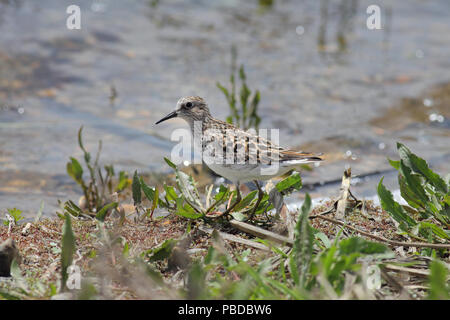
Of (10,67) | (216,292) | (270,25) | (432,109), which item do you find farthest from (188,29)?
(216,292)

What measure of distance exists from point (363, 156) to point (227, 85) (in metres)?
3.48

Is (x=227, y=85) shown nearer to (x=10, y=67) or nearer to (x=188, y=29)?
(x=188, y=29)

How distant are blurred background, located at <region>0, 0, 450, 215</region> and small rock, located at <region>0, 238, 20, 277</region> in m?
2.67

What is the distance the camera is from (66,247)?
3754 mm

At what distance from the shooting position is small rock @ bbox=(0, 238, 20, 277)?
4059mm

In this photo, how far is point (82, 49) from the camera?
12039 millimetres

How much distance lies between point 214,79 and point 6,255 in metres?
7.79

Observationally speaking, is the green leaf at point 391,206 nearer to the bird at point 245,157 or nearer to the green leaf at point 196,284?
the bird at point 245,157

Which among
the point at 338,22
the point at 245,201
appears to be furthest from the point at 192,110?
the point at 338,22

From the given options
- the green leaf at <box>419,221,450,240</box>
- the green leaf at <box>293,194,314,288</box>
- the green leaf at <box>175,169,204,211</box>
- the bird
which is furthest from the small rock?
the green leaf at <box>419,221,450,240</box>

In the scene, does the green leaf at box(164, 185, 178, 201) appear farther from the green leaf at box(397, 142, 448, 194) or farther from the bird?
the green leaf at box(397, 142, 448, 194)

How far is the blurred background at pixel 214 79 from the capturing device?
27.7ft

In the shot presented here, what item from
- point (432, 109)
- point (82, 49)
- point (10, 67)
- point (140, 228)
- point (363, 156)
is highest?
point (82, 49)

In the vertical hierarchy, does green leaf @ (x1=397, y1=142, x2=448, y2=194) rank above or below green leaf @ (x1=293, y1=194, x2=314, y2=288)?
above
